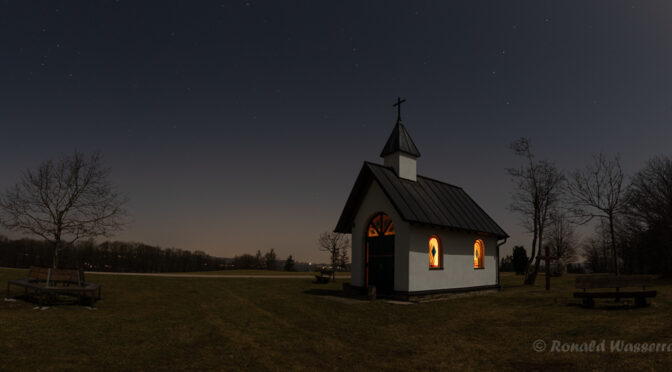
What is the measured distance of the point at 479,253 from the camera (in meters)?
21.9

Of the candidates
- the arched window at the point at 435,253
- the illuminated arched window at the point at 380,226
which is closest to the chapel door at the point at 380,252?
the illuminated arched window at the point at 380,226

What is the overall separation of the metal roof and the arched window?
101 cm

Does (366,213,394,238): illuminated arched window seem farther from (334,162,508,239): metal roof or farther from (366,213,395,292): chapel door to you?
(334,162,508,239): metal roof

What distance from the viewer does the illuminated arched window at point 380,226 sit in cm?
1852

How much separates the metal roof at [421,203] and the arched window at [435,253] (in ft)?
3.31

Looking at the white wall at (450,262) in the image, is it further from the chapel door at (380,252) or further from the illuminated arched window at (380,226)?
the illuminated arched window at (380,226)

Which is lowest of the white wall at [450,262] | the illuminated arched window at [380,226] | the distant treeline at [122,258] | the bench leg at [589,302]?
the distant treeline at [122,258]

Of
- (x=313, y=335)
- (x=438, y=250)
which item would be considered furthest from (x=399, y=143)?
(x=313, y=335)

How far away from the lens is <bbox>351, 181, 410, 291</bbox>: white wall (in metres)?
17.2

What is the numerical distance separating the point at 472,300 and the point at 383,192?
22.0ft

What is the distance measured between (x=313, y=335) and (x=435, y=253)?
10.8 meters

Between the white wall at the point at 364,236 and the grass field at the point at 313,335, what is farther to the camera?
the white wall at the point at 364,236

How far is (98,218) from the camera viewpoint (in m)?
18.4

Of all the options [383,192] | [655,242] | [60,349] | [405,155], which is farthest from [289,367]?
[655,242]
